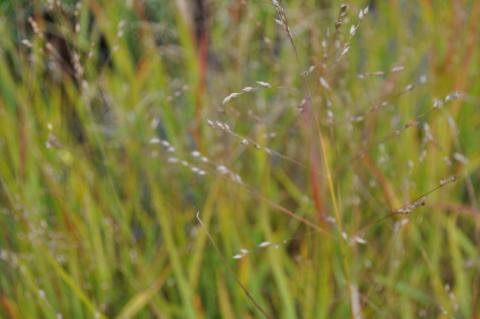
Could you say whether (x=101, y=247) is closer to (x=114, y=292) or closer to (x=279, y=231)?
(x=114, y=292)

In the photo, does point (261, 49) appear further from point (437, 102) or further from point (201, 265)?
point (437, 102)

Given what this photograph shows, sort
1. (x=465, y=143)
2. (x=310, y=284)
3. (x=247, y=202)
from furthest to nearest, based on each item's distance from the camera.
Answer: (x=465, y=143) → (x=247, y=202) → (x=310, y=284)

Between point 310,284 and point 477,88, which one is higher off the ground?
point 477,88

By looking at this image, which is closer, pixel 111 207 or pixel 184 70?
pixel 111 207

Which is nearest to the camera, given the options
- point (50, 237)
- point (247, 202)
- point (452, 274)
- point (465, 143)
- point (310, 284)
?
point (310, 284)

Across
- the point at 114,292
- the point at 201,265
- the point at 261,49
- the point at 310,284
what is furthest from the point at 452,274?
the point at 261,49

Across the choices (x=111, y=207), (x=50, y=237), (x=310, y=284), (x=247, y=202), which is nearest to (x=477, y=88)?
(x=247, y=202)

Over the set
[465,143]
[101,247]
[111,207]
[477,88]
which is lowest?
[101,247]
